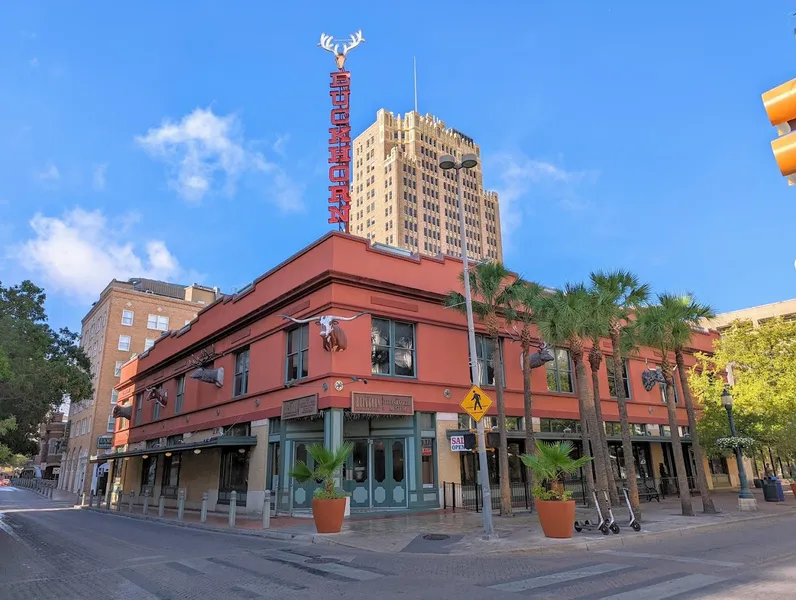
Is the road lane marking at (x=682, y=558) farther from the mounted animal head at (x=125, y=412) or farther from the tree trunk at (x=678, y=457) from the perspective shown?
the mounted animal head at (x=125, y=412)

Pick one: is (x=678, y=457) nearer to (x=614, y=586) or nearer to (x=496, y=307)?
(x=496, y=307)

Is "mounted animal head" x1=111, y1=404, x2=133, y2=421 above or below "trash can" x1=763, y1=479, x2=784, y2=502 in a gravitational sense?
above

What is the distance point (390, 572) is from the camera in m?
10.1

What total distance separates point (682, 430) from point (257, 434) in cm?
2567

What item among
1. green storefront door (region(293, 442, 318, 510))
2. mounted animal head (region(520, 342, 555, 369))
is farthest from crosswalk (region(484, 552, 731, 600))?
mounted animal head (region(520, 342, 555, 369))

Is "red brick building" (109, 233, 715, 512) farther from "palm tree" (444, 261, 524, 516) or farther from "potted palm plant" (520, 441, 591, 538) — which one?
"potted palm plant" (520, 441, 591, 538)

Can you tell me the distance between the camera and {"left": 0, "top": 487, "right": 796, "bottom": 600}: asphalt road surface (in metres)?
8.23

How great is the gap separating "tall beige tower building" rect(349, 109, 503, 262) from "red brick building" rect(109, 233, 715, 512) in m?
97.2

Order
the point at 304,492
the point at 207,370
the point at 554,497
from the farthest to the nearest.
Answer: the point at 207,370 < the point at 304,492 < the point at 554,497

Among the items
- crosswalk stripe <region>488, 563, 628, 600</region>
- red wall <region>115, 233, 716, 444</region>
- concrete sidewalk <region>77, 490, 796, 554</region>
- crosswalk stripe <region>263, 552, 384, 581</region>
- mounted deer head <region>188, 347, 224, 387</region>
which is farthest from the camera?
mounted deer head <region>188, 347, 224, 387</region>

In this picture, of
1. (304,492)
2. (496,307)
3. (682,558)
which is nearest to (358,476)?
(304,492)

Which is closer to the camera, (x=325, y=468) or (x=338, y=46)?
(x=325, y=468)

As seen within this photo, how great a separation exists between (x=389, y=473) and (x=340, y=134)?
2694cm

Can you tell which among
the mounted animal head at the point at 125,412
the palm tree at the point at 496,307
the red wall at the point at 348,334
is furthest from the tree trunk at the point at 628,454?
the mounted animal head at the point at 125,412
